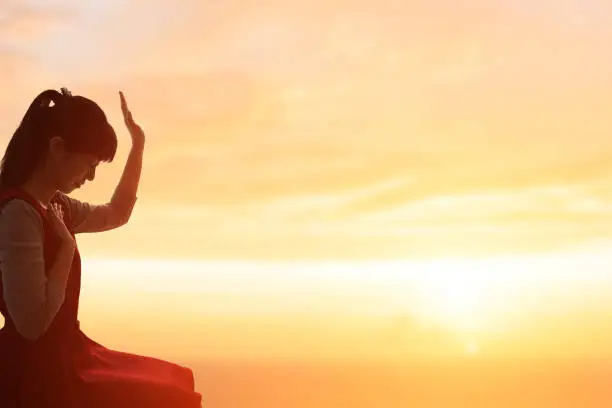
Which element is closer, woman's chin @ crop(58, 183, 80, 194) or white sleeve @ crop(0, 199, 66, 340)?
white sleeve @ crop(0, 199, 66, 340)

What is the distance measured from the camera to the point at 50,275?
3.94 m

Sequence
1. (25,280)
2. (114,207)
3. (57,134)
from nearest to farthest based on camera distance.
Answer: (25,280)
(57,134)
(114,207)

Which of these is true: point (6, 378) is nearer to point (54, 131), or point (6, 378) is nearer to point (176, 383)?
point (176, 383)

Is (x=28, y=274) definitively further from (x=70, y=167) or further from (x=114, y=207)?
(x=114, y=207)

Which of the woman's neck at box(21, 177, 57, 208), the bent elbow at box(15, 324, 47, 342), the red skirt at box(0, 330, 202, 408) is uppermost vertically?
the woman's neck at box(21, 177, 57, 208)

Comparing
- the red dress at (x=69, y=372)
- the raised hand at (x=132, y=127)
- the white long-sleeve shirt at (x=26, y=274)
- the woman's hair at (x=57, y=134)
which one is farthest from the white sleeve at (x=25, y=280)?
the raised hand at (x=132, y=127)

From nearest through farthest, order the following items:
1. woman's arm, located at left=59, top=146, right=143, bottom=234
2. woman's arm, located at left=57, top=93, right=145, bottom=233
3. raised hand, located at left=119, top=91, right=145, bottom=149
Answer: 1. woman's arm, located at left=59, top=146, right=143, bottom=234
2. woman's arm, located at left=57, top=93, right=145, bottom=233
3. raised hand, located at left=119, top=91, right=145, bottom=149

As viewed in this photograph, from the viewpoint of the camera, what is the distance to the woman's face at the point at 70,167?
408cm

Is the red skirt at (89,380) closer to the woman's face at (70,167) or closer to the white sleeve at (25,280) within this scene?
the white sleeve at (25,280)

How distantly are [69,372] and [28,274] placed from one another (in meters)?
0.59

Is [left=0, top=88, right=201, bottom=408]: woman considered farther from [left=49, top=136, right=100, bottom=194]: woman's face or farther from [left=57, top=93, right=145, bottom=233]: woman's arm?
[left=57, top=93, right=145, bottom=233]: woman's arm

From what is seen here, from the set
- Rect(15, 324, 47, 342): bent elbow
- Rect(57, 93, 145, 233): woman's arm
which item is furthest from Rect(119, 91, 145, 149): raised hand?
Rect(15, 324, 47, 342): bent elbow

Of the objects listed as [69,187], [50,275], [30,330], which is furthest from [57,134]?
[30,330]

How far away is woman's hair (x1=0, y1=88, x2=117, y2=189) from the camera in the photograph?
406 cm
